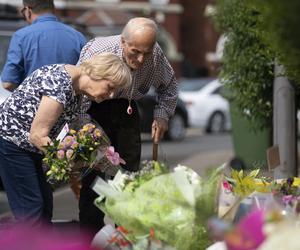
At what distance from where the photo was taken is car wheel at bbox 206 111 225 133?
2445 centimetres

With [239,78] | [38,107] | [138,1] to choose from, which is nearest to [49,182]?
[38,107]

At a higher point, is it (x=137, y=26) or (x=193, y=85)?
(x=137, y=26)

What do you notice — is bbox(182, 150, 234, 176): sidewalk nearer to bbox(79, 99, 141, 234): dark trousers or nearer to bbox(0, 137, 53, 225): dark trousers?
bbox(79, 99, 141, 234): dark trousers

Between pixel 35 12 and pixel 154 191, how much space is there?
2.64 meters

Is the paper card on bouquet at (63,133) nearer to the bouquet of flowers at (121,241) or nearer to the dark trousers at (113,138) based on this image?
the dark trousers at (113,138)

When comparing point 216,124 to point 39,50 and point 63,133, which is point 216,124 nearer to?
point 39,50

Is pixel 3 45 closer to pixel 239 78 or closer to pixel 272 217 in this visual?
pixel 239 78

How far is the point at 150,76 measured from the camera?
5918 mm

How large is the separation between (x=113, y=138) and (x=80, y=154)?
917 millimetres

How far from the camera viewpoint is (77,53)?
6281 mm

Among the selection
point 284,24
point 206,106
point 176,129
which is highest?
point 284,24

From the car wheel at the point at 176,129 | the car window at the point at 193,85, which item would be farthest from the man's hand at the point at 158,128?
the car window at the point at 193,85

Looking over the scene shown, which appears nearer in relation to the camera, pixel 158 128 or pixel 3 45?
pixel 158 128

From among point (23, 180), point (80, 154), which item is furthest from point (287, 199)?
point (23, 180)
